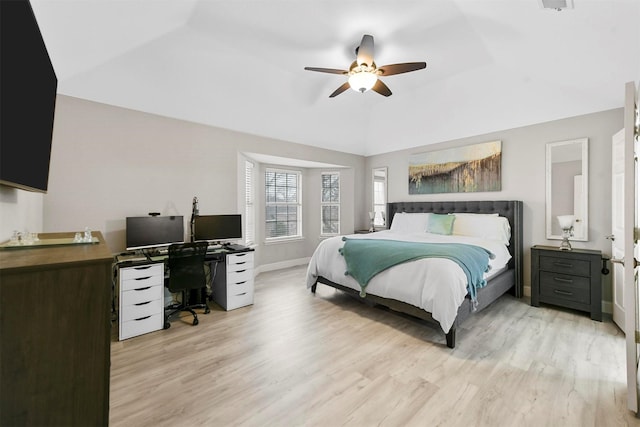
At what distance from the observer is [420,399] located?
6.15ft

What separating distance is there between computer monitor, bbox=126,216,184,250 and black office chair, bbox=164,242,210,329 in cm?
41

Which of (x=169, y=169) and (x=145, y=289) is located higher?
(x=169, y=169)

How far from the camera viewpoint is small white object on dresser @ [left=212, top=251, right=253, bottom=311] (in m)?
3.42

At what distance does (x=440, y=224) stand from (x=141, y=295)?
4.16 m

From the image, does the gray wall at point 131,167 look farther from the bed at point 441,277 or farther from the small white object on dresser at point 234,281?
the bed at point 441,277

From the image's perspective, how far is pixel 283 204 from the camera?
229 inches

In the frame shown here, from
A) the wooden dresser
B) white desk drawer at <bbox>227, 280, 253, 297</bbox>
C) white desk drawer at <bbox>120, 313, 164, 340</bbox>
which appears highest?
the wooden dresser

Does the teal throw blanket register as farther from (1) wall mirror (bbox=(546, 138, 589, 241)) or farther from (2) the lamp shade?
(1) wall mirror (bbox=(546, 138, 589, 241))

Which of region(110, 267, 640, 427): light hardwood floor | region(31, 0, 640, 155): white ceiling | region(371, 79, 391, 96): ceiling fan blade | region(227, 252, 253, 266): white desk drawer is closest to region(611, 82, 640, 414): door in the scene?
region(110, 267, 640, 427): light hardwood floor

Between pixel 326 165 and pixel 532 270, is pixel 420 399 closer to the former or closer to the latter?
pixel 532 270

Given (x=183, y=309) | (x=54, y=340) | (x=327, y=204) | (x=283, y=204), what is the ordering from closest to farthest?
1. (x=54, y=340)
2. (x=183, y=309)
3. (x=283, y=204)
4. (x=327, y=204)

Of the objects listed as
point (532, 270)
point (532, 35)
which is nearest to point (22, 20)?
point (532, 35)

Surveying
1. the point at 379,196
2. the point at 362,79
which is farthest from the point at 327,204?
the point at 362,79

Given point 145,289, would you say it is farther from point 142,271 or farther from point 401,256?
point 401,256
